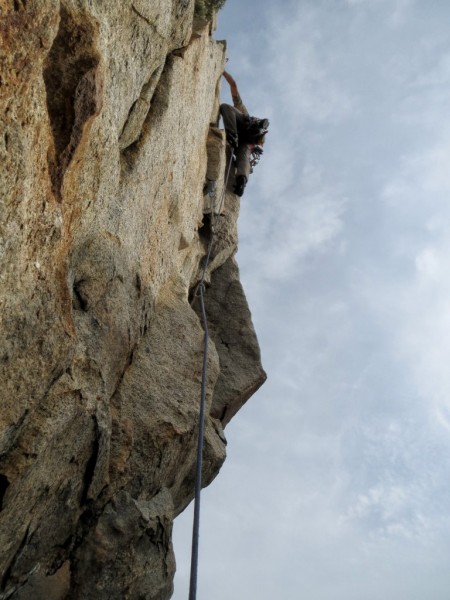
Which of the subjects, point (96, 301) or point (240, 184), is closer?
point (96, 301)

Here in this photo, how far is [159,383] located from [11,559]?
3.01 m

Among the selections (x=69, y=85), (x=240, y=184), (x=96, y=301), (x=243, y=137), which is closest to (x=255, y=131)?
(x=243, y=137)

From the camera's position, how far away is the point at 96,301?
6.13 m

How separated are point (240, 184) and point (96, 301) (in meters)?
9.21

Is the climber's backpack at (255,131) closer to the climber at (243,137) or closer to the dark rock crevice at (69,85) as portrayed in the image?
the climber at (243,137)

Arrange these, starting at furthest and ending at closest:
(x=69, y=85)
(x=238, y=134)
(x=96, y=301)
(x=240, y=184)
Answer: (x=238, y=134)
(x=240, y=184)
(x=96, y=301)
(x=69, y=85)

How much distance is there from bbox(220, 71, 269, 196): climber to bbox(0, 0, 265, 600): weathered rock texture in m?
4.79

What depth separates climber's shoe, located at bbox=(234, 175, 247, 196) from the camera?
14516 mm

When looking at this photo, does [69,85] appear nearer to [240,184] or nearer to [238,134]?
[240,184]

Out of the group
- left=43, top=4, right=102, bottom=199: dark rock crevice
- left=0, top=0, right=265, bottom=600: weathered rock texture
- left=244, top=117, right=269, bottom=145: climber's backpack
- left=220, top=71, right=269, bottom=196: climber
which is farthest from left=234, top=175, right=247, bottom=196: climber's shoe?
left=43, top=4, right=102, bottom=199: dark rock crevice

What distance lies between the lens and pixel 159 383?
7.48 m

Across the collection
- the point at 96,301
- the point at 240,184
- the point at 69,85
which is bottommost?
the point at 96,301

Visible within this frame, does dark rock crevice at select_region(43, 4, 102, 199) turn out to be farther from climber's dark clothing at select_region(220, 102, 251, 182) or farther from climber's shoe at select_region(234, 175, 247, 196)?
climber's dark clothing at select_region(220, 102, 251, 182)

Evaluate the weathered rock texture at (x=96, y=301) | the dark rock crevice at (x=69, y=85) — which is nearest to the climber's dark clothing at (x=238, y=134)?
the weathered rock texture at (x=96, y=301)
